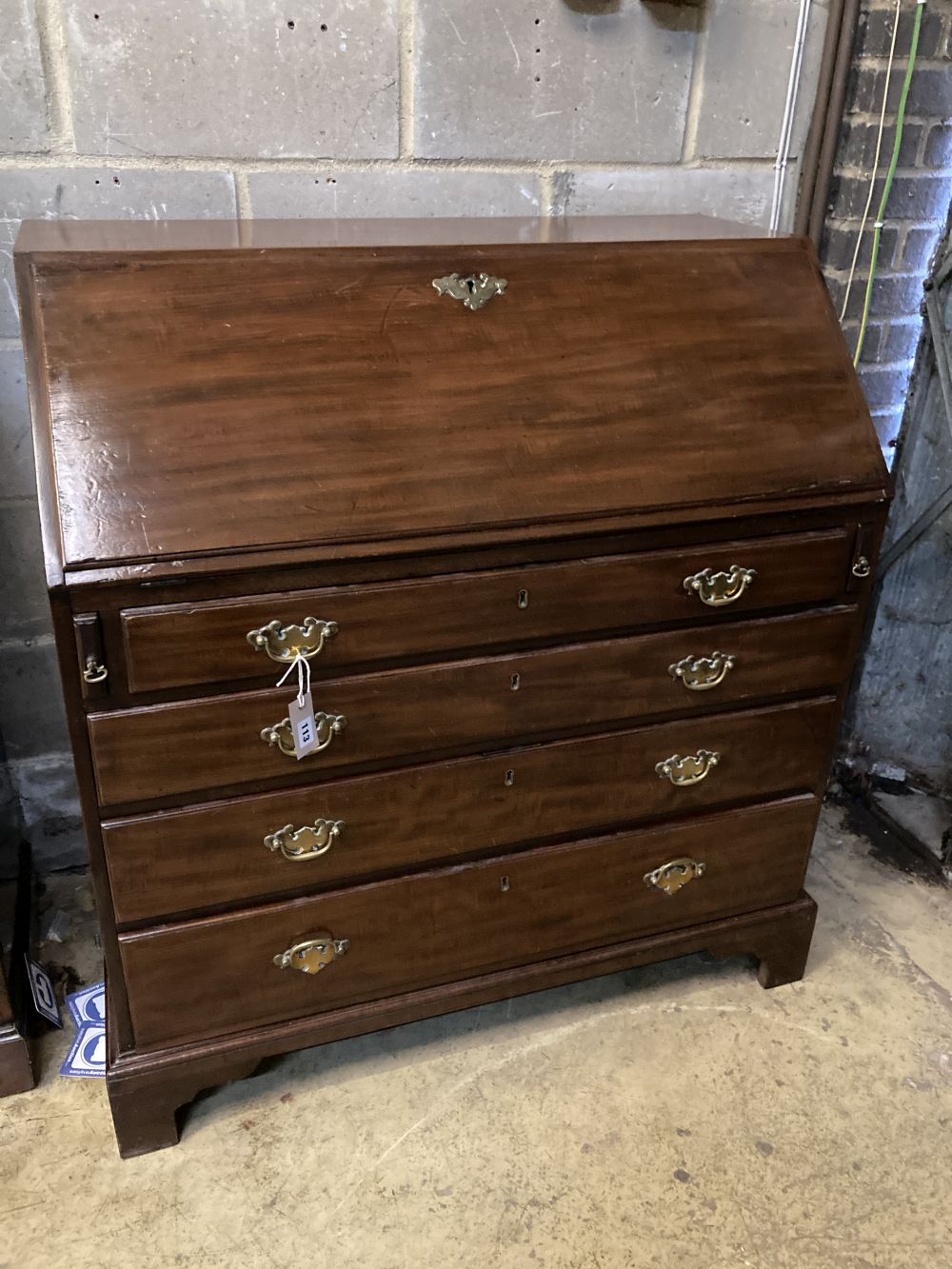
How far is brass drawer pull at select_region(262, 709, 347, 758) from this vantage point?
1.31 meters

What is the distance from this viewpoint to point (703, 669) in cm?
152

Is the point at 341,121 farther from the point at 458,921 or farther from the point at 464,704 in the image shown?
the point at 458,921

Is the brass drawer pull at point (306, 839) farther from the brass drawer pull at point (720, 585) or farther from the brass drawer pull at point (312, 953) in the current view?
the brass drawer pull at point (720, 585)

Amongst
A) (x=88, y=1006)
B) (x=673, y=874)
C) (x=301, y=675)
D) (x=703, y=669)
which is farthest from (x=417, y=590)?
(x=88, y=1006)

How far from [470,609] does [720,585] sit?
379 millimetres

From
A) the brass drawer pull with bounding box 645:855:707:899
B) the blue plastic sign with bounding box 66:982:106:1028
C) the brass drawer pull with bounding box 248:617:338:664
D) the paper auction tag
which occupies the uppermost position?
the brass drawer pull with bounding box 248:617:338:664

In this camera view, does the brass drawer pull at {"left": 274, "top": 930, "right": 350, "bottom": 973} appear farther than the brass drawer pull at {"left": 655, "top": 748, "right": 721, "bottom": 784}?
No

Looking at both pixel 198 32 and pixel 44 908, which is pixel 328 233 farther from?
pixel 44 908

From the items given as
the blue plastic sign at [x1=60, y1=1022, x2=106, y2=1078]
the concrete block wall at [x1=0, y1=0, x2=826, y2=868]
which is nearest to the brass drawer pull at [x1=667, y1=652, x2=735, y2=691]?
the concrete block wall at [x1=0, y1=0, x2=826, y2=868]

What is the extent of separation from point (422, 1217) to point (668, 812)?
0.70m

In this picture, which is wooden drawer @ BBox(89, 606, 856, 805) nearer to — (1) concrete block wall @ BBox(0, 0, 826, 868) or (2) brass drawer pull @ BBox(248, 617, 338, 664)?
(2) brass drawer pull @ BBox(248, 617, 338, 664)

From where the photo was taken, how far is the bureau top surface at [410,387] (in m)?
1.21

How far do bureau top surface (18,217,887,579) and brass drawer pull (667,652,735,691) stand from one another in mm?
231

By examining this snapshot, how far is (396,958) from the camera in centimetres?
156
